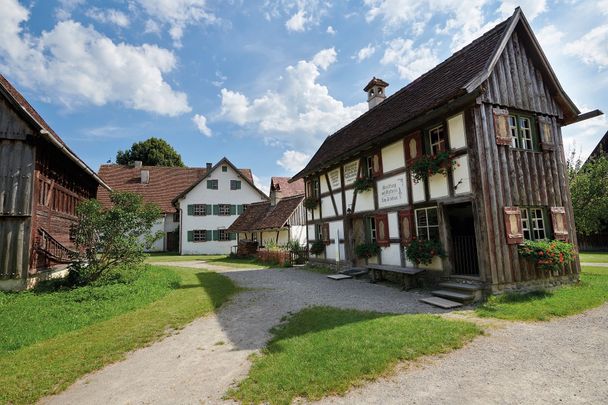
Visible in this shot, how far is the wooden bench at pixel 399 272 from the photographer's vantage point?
32.8 feet

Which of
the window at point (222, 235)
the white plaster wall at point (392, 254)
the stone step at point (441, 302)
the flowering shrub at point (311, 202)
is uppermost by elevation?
the flowering shrub at point (311, 202)

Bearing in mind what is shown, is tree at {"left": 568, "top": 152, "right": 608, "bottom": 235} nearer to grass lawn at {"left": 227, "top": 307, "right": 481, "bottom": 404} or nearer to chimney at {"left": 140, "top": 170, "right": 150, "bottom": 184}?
grass lawn at {"left": 227, "top": 307, "right": 481, "bottom": 404}

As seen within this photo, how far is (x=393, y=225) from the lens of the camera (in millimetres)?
11617

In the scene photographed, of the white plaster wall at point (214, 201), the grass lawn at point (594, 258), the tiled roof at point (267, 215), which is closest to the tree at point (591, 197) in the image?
the grass lawn at point (594, 258)

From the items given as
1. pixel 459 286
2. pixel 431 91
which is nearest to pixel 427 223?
pixel 459 286

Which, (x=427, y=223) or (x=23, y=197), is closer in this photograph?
(x=427, y=223)

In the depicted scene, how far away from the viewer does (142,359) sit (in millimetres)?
5555

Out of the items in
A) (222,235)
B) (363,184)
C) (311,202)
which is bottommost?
(222,235)

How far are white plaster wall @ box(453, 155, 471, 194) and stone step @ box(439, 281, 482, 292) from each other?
8.01ft

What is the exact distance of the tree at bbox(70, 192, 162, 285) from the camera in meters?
11.5

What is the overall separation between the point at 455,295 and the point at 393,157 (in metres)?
5.23

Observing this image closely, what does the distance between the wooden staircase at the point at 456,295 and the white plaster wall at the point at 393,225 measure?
288cm

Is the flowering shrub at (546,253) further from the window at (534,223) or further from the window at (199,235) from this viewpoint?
the window at (199,235)

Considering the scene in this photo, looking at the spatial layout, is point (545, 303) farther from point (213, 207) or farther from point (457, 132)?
point (213, 207)
